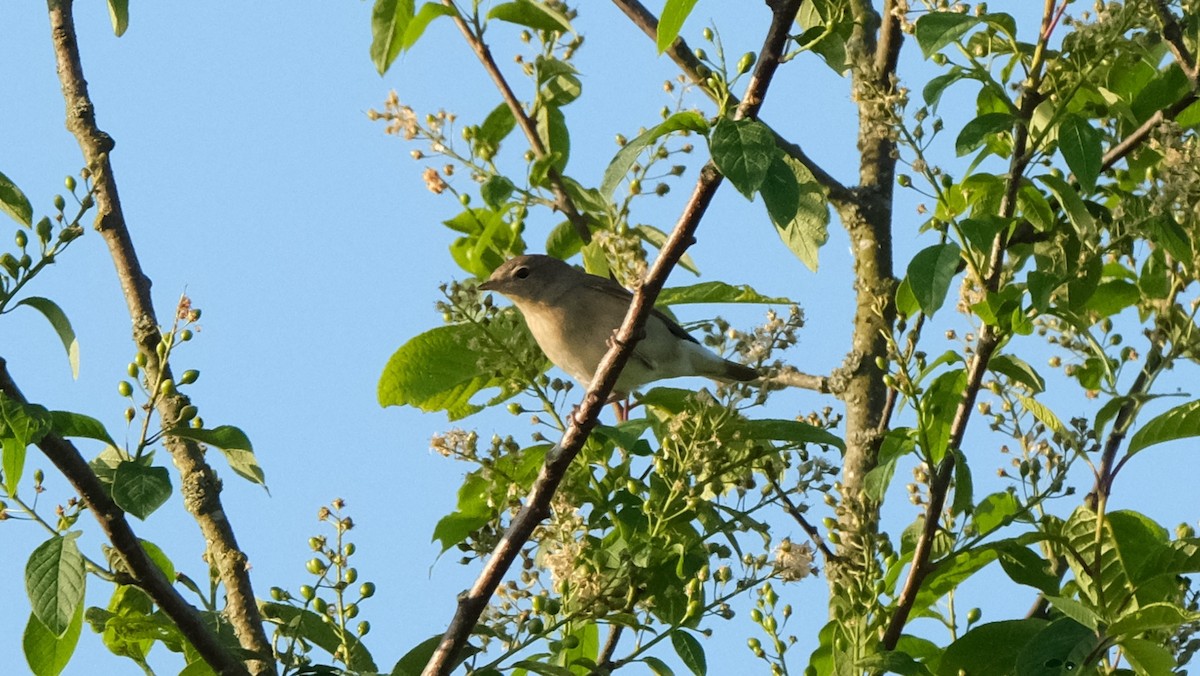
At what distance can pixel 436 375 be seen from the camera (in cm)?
444

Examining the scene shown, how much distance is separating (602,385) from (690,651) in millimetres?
723

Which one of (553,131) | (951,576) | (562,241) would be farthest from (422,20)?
(951,576)

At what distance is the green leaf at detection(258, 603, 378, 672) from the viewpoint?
145 inches

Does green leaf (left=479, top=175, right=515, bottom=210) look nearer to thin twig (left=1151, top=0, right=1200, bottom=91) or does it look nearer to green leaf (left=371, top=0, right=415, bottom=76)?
green leaf (left=371, top=0, right=415, bottom=76)

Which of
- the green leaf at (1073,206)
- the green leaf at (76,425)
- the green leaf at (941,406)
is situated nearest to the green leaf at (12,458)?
the green leaf at (76,425)

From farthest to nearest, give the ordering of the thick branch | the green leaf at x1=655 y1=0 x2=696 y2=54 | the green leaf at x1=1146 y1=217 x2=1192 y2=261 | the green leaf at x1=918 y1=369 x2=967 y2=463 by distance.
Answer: the green leaf at x1=918 y1=369 x2=967 y2=463 → the green leaf at x1=1146 y1=217 x2=1192 y2=261 → the thick branch → the green leaf at x1=655 y1=0 x2=696 y2=54

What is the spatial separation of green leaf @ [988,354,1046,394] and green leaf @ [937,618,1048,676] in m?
0.67

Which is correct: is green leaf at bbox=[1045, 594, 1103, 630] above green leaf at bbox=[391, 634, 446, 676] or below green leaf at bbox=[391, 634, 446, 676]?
below

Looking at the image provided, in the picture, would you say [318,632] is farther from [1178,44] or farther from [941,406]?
[1178,44]

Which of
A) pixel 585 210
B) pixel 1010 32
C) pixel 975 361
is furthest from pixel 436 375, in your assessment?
pixel 1010 32

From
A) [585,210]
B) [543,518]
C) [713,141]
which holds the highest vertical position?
[585,210]

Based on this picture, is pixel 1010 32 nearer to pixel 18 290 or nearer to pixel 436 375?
pixel 436 375

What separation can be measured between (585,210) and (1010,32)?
59.0 inches

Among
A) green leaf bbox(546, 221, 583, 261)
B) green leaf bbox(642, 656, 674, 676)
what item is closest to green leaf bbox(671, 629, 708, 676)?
green leaf bbox(642, 656, 674, 676)
